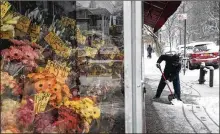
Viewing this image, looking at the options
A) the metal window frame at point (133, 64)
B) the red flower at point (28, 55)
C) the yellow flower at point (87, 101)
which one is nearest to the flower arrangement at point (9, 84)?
the red flower at point (28, 55)


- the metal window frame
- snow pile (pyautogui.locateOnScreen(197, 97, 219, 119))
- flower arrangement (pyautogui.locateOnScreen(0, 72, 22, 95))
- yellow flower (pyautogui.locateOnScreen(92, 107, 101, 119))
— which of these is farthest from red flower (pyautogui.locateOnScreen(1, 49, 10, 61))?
snow pile (pyautogui.locateOnScreen(197, 97, 219, 119))

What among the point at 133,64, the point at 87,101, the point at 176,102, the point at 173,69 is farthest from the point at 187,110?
the point at 133,64

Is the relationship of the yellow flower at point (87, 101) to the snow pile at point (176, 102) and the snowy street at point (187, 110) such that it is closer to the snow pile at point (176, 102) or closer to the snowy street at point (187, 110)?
the snowy street at point (187, 110)

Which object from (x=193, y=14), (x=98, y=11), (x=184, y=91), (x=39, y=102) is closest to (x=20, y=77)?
(x=39, y=102)

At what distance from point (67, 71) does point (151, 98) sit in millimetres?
5382

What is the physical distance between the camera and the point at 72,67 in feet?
14.4

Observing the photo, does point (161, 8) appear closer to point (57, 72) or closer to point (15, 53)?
point (57, 72)

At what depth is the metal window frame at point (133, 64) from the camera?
3.08 metres

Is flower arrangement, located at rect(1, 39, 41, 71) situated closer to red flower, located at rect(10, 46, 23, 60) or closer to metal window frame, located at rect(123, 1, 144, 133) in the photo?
red flower, located at rect(10, 46, 23, 60)

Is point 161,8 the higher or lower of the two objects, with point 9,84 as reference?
higher

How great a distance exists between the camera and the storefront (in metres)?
3.19

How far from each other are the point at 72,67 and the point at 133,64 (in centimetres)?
143

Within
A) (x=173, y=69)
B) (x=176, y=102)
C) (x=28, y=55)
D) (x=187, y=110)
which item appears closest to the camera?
(x=28, y=55)

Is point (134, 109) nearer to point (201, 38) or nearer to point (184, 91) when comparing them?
point (201, 38)
